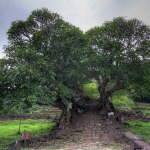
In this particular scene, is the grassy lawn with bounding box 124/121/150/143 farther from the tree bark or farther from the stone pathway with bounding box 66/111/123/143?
the tree bark

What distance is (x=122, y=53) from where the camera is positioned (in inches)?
400

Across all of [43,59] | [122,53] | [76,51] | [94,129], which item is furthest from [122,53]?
[94,129]

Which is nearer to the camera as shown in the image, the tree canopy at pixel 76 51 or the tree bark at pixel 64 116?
the tree canopy at pixel 76 51

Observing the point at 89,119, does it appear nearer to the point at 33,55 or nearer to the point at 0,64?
the point at 33,55

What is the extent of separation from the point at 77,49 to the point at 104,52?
225cm

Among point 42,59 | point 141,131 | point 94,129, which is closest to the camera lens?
point 42,59

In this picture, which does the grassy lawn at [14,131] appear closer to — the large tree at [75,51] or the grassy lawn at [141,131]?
the large tree at [75,51]

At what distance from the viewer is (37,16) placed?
1082 centimetres

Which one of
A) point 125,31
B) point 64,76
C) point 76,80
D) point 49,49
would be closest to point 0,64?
point 49,49

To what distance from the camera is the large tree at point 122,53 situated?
402 inches

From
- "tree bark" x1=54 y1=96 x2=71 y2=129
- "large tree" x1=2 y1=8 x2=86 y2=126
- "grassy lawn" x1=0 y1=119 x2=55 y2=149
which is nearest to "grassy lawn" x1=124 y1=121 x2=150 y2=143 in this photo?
"tree bark" x1=54 y1=96 x2=71 y2=129

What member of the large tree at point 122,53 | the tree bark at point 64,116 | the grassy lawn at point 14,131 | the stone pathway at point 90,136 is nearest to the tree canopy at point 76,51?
the large tree at point 122,53

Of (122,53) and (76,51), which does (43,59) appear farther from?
(122,53)

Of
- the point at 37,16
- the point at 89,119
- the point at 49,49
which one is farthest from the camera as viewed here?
the point at 89,119
